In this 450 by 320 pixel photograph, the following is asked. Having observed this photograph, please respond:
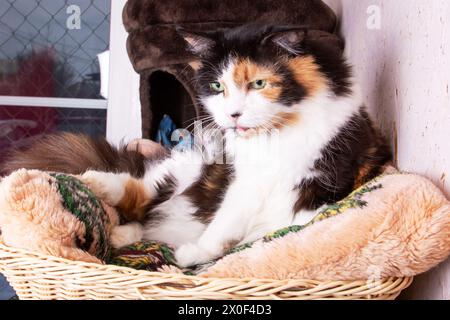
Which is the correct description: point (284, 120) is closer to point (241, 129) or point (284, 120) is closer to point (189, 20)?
point (241, 129)

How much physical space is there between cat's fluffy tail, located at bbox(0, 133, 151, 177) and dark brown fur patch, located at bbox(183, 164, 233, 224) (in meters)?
0.28

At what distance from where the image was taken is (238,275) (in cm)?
98

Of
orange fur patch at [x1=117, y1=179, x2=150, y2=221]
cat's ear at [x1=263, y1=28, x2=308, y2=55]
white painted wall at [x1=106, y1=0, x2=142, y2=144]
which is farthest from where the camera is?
white painted wall at [x1=106, y1=0, x2=142, y2=144]

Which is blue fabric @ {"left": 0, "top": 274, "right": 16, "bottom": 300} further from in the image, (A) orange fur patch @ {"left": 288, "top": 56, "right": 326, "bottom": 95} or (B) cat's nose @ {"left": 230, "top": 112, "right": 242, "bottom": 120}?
(A) orange fur patch @ {"left": 288, "top": 56, "right": 326, "bottom": 95}

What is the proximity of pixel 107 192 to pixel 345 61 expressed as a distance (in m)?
0.77

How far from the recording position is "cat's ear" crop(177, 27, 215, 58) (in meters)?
1.33

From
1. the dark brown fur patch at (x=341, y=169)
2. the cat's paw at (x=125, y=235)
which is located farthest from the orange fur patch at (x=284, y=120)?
the cat's paw at (x=125, y=235)

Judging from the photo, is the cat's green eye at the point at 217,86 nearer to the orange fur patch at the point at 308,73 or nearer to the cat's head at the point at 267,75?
the cat's head at the point at 267,75

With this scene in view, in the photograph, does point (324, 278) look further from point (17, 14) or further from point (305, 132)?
point (17, 14)

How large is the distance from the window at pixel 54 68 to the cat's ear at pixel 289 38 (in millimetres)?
1791

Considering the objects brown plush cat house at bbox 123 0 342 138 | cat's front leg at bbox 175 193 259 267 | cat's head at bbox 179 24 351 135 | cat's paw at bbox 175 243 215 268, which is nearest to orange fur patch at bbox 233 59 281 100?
cat's head at bbox 179 24 351 135

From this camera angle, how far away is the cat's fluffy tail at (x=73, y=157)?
1.68 m

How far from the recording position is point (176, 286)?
96 cm
